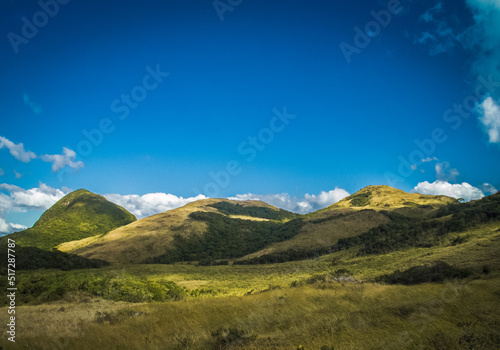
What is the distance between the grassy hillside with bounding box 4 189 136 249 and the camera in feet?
371

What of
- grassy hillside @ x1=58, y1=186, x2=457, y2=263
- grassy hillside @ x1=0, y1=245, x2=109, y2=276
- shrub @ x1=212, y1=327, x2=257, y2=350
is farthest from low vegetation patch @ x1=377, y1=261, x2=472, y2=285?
grassy hillside @ x1=0, y1=245, x2=109, y2=276

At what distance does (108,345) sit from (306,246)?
7193 centimetres

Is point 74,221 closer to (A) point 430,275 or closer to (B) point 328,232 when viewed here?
(B) point 328,232

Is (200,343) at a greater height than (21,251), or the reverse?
(21,251)

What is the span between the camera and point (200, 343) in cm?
754

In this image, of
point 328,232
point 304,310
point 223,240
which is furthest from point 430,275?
point 223,240

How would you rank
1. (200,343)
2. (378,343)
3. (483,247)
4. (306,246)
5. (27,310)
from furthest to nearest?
(306,246) → (483,247) → (27,310) → (200,343) → (378,343)

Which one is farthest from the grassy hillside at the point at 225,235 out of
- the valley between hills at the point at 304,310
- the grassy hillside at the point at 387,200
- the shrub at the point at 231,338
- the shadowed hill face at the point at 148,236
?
the shrub at the point at 231,338

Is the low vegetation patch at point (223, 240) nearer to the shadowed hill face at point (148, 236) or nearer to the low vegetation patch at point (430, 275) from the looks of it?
the shadowed hill face at point (148, 236)

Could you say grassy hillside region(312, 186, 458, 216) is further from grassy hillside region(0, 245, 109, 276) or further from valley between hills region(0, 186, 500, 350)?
grassy hillside region(0, 245, 109, 276)

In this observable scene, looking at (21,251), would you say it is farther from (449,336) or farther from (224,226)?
(224,226)

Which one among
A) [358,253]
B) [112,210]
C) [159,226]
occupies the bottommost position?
[358,253]

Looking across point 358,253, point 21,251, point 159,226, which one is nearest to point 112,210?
point 159,226

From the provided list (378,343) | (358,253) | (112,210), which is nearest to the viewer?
(378,343)
